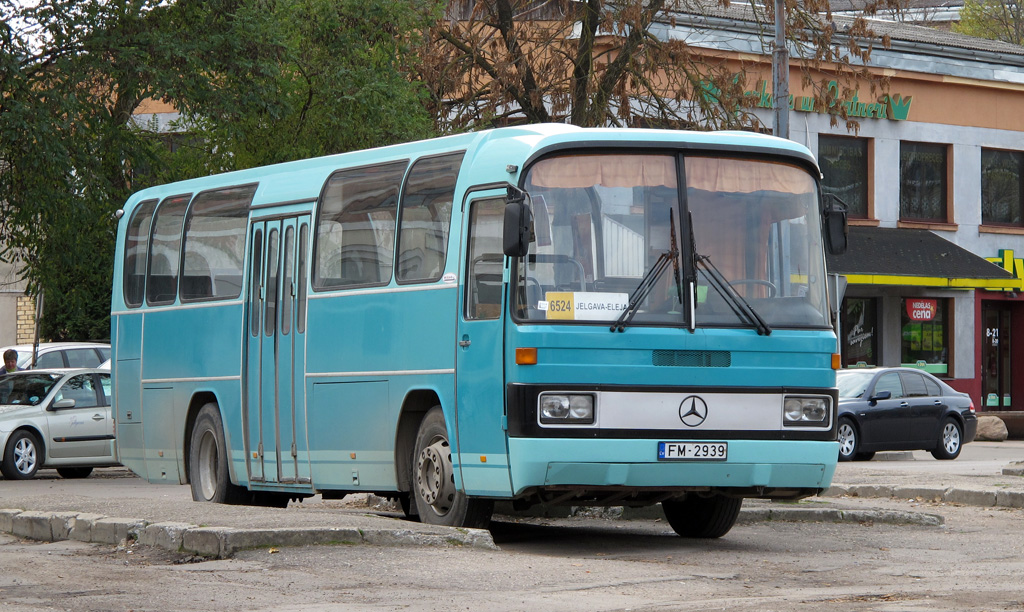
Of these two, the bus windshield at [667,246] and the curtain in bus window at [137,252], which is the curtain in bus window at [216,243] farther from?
the bus windshield at [667,246]

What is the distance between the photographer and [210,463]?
51.6 ft

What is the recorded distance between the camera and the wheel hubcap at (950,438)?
27.1m

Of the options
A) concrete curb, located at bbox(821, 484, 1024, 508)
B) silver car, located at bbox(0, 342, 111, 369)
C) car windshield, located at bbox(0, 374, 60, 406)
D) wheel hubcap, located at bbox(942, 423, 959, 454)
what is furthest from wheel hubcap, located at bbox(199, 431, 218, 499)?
silver car, located at bbox(0, 342, 111, 369)

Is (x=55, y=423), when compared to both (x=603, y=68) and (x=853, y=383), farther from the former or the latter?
(x=853, y=383)

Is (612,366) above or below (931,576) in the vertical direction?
above

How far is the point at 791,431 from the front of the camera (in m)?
11.4

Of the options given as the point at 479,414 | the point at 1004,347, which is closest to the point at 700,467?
the point at 479,414

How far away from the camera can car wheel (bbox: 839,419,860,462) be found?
85.3 feet

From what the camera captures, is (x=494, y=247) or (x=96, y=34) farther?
(x=96, y=34)

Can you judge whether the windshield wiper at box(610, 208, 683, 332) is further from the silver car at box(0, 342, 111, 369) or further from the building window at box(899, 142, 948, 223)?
the building window at box(899, 142, 948, 223)

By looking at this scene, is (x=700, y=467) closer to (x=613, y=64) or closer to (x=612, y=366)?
(x=612, y=366)

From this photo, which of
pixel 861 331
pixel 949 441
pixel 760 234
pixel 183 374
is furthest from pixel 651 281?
pixel 861 331

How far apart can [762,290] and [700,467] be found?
4.39 feet

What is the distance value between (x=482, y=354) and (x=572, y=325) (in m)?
0.77
